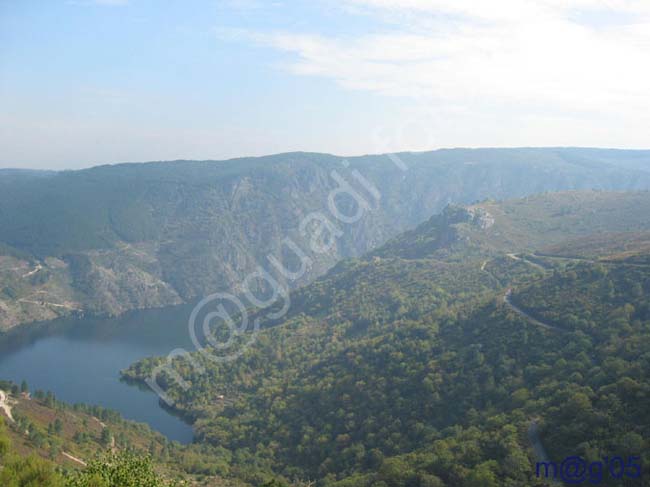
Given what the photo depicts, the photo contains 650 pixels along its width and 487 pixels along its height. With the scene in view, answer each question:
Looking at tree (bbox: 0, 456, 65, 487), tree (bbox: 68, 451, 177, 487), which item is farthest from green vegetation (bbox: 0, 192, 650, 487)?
tree (bbox: 0, 456, 65, 487)

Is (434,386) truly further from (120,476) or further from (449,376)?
(120,476)

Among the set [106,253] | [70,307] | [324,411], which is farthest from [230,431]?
[106,253]

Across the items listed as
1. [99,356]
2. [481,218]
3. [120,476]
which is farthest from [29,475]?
[481,218]

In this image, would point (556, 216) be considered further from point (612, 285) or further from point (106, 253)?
point (106, 253)

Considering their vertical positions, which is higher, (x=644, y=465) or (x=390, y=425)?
(x=644, y=465)

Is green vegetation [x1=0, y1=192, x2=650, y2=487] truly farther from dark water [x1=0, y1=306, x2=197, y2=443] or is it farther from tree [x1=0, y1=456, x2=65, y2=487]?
dark water [x1=0, y1=306, x2=197, y2=443]
